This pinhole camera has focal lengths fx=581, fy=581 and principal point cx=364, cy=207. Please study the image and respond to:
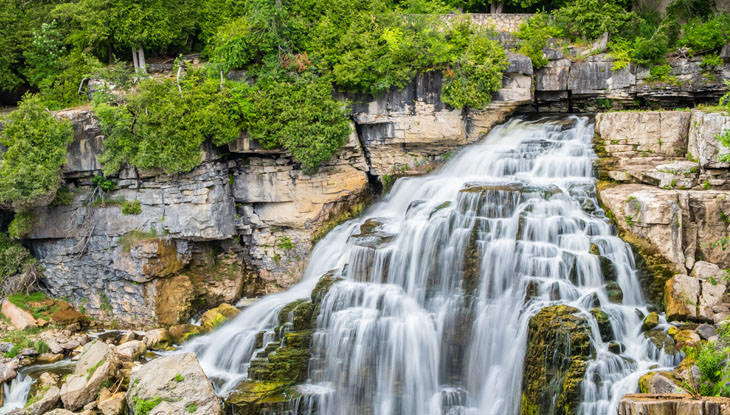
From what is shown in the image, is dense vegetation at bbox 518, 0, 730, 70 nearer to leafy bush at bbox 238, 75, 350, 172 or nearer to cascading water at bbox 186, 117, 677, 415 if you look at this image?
cascading water at bbox 186, 117, 677, 415

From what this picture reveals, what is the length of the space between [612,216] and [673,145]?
3.36 meters

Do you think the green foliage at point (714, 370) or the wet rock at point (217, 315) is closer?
the green foliage at point (714, 370)

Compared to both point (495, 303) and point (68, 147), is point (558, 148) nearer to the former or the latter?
point (495, 303)

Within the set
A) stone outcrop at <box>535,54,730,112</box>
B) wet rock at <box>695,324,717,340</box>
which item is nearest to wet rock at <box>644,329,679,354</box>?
wet rock at <box>695,324,717,340</box>

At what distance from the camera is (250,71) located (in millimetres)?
19000

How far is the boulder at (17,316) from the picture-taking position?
690 inches

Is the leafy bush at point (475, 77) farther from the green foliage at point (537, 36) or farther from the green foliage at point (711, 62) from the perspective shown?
the green foliage at point (711, 62)

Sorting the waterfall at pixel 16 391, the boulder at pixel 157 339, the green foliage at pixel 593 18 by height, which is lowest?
the waterfall at pixel 16 391

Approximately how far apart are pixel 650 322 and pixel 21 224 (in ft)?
58.5

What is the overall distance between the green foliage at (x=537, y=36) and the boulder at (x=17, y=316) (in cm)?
1799

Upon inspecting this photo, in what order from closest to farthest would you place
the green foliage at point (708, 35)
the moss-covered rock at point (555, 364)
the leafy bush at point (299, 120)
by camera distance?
the moss-covered rock at point (555, 364)
the leafy bush at point (299, 120)
the green foliage at point (708, 35)

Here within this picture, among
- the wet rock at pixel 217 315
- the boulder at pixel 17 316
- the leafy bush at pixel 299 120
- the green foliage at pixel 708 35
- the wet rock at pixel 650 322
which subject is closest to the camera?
the wet rock at pixel 650 322

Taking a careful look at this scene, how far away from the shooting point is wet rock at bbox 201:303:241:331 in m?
17.1

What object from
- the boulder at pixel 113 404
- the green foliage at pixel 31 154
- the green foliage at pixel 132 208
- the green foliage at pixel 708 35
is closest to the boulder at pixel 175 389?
the boulder at pixel 113 404
